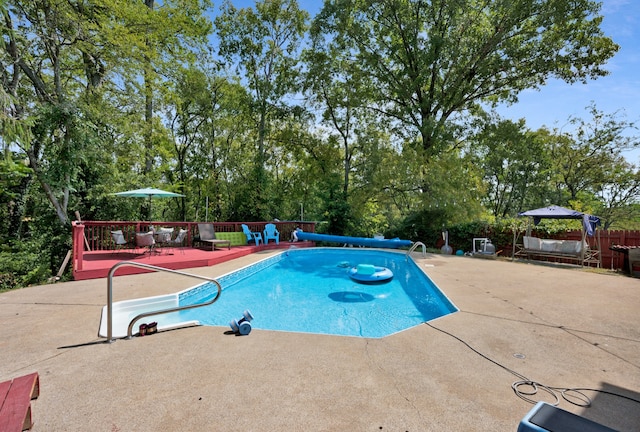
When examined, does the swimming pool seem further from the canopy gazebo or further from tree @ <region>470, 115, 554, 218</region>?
Answer: tree @ <region>470, 115, 554, 218</region>

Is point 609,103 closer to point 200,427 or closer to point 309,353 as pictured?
point 309,353

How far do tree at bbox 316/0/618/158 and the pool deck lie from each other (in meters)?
11.8

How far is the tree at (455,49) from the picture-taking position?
12.5m

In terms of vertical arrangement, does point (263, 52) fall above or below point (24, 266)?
above

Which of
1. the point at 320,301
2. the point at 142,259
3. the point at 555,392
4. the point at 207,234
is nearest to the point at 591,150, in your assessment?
the point at 320,301

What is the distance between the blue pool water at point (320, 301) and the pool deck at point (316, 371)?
1257 mm

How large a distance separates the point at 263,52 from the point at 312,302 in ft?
48.3

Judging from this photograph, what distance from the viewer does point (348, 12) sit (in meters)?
14.8

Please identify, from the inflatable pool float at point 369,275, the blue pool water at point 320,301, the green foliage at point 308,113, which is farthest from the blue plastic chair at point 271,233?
the inflatable pool float at point 369,275

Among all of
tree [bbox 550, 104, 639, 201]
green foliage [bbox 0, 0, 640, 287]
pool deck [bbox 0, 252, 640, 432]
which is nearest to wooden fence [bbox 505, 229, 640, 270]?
green foliage [bbox 0, 0, 640, 287]

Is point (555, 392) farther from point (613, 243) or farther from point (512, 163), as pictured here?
point (512, 163)

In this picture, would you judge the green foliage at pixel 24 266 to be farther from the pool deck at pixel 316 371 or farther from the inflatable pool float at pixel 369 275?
the inflatable pool float at pixel 369 275

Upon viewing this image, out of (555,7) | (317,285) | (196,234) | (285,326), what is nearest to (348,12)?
(555,7)

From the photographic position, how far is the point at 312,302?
6348 mm
